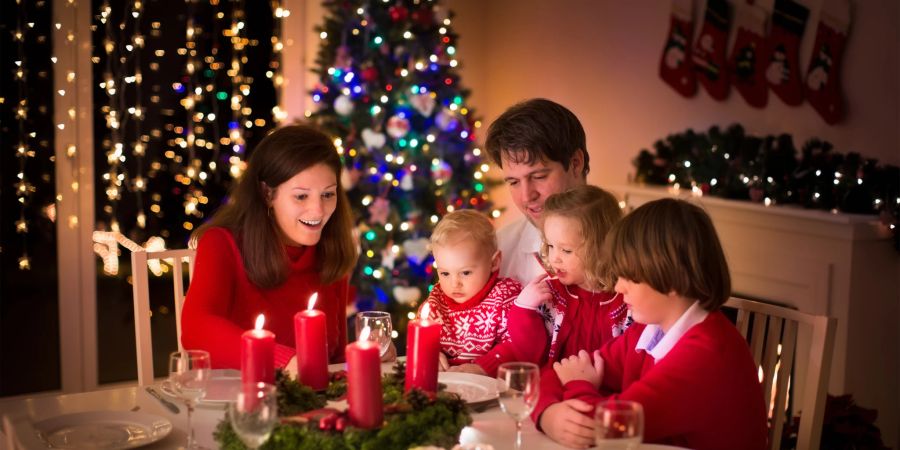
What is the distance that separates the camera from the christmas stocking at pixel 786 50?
4.04 m

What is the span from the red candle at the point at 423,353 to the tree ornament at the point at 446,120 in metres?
2.97

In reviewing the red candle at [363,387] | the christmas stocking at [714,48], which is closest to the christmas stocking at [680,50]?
the christmas stocking at [714,48]

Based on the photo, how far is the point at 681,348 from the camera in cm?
183

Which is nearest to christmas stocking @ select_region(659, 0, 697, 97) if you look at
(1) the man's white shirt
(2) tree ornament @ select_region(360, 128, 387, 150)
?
(2) tree ornament @ select_region(360, 128, 387, 150)

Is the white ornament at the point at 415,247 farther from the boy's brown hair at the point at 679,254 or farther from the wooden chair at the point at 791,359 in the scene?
the boy's brown hair at the point at 679,254

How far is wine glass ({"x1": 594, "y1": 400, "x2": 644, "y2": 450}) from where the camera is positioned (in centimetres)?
147

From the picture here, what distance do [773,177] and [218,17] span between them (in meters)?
2.80

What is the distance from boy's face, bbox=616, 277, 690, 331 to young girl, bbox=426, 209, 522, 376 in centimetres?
60

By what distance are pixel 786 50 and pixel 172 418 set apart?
10.1 feet

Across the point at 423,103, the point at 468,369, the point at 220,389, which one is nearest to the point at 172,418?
the point at 220,389

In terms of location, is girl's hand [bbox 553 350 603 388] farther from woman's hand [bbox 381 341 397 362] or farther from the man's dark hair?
the man's dark hair

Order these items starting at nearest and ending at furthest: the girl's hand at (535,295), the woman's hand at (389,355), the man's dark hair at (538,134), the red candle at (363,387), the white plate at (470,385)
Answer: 1. the red candle at (363,387)
2. the white plate at (470,385)
3. the woman's hand at (389,355)
4. the girl's hand at (535,295)
5. the man's dark hair at (538,134)

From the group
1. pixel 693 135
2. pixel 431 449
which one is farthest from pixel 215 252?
pixel 693 135

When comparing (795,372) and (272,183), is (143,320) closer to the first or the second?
(272,183)
